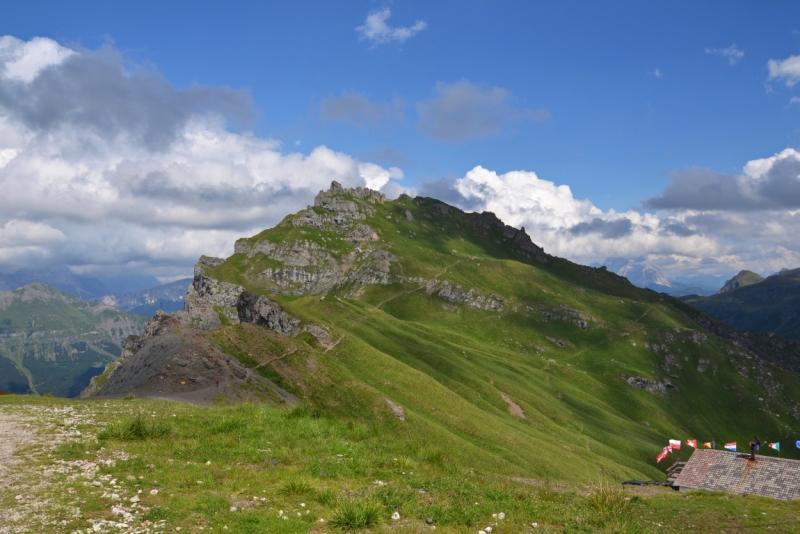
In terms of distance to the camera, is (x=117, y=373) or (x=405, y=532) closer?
(x=405, y=532)

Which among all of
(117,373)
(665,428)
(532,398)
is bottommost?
(665,428)

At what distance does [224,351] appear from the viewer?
2206 inches

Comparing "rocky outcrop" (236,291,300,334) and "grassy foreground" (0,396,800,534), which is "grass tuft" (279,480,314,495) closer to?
"grassy foreground" (0,396,800,534)

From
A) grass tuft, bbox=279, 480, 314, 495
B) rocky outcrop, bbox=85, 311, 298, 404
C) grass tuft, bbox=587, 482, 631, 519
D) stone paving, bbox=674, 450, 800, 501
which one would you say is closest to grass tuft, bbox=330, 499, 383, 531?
grass tuft, bbox=279, 480, 314, 495

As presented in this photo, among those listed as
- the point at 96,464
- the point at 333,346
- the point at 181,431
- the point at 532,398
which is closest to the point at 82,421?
the point at 181,431

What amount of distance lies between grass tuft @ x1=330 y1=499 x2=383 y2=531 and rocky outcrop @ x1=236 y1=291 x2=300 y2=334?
7117 cm

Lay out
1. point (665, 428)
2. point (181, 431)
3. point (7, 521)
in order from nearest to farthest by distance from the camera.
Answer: point (7, 521) < point (181, 431) < point (665, 428)

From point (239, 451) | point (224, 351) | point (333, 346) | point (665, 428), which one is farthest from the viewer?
point (665, 428)

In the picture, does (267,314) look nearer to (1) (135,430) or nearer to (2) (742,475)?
(1) (135,430)

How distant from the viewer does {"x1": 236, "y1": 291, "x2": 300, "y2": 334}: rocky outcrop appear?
87.2 metres

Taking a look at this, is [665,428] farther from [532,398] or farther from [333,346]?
[333,346]

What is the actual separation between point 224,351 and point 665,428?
170071 millimetres

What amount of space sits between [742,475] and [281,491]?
61.5 meters

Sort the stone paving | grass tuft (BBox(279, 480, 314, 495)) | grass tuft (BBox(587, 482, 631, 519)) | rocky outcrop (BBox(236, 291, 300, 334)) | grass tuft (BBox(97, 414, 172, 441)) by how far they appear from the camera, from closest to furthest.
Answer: grass tuft (BBox(279, 480, 314, 495)) < grass tuft (BBox(587, 482, 631, 519)) < grass tuft (BBox(97, 414, 172, 441)) < the stone paving < rocky outcrop (BBox(236, 291, 300, 334))
